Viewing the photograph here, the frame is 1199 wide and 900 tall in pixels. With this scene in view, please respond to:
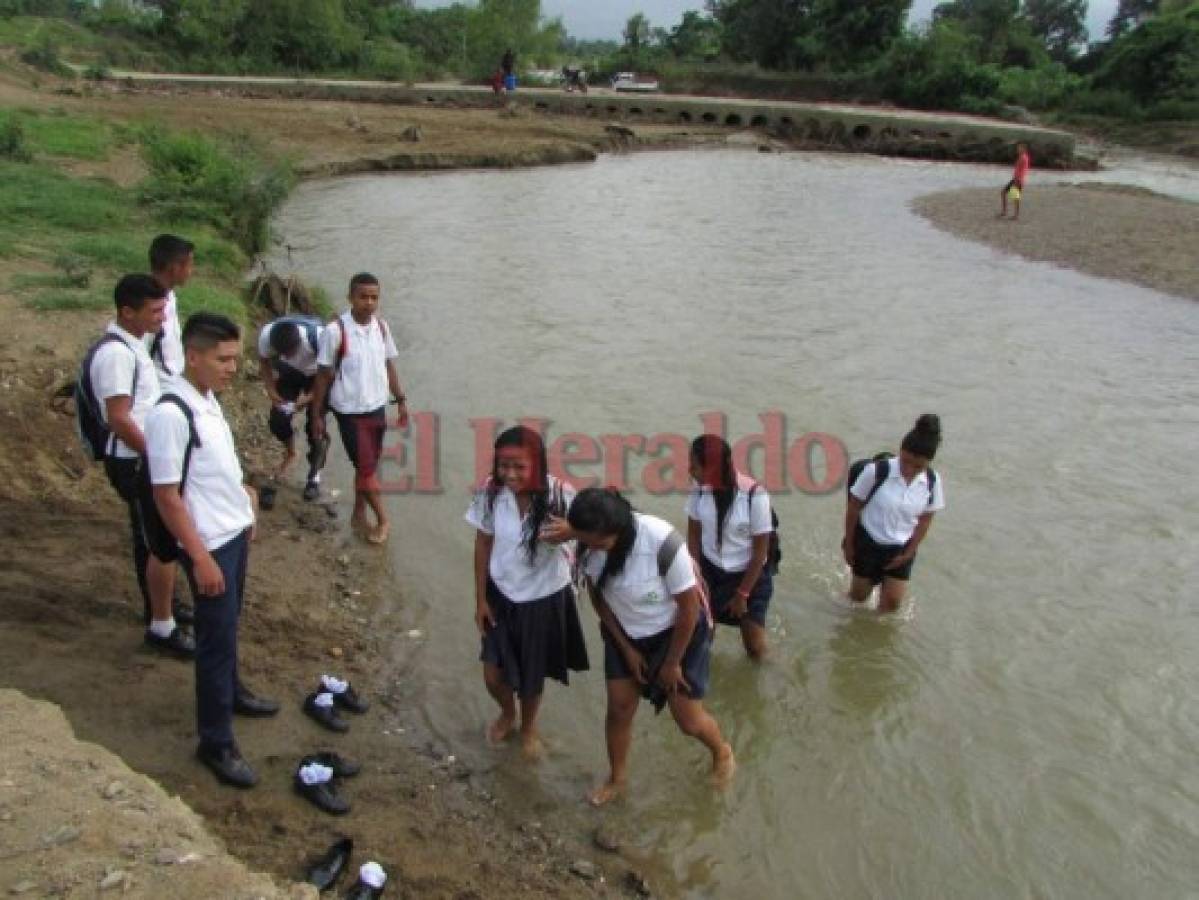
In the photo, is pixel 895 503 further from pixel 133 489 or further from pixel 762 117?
pixel 762 117

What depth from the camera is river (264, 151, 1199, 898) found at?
4270mm

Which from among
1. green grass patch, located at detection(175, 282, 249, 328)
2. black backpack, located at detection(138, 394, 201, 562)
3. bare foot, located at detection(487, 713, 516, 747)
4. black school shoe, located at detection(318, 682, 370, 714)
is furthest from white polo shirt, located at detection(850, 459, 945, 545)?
green grass patch, located at detection(175, 282, 249, 328)

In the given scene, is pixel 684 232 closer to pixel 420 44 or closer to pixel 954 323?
pixel 954 323

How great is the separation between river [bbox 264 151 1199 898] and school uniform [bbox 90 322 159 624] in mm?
1665

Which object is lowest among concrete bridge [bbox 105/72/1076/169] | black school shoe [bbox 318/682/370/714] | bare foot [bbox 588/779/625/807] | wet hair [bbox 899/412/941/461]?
bare foot [bbox 588/779/625/807]

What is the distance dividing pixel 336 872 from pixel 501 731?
135 cm

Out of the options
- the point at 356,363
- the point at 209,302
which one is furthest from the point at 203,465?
the point at 209,302

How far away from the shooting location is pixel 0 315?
7195mm

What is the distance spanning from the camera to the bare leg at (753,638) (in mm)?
5152

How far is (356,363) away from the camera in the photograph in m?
5.88

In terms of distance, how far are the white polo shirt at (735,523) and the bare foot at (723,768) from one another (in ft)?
3.01

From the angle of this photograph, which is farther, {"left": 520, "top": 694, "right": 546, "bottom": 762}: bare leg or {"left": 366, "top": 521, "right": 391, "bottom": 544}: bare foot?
{"left": 366, "top": 521, "right": 391, "bottom": 544}: bare foot

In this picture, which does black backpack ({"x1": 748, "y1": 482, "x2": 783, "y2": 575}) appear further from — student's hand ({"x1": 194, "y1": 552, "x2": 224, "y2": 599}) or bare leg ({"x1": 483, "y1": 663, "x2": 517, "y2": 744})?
student's hand ({"x1": 194, "y1": 552, "x2": 224, "y2": 599})

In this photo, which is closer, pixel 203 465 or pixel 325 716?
pixel 203 465
